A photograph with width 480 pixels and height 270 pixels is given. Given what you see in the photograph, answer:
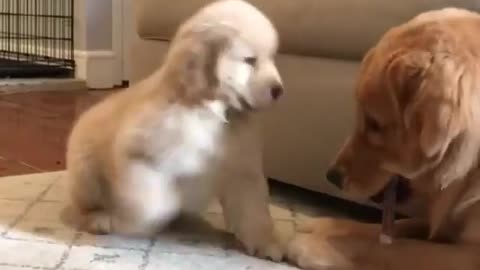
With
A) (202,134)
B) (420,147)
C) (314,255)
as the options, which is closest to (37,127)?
(202,134)

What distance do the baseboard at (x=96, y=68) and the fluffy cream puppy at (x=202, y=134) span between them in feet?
7.90

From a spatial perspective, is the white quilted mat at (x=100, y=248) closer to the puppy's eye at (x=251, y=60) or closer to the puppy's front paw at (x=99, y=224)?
the puppy's front paw at (x=99, y=224)

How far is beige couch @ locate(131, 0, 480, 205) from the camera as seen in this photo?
4.99 feet

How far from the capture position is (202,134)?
135 centimetres

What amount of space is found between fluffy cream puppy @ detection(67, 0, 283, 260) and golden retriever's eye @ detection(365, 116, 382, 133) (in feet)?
0.61

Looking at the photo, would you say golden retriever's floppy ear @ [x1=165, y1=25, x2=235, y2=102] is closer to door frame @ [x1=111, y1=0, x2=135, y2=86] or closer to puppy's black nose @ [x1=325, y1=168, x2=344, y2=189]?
puppy's black nose @ [x1=325, y1=168, x2=344, y2=189]

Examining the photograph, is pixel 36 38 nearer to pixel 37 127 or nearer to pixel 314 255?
pixel 37 127

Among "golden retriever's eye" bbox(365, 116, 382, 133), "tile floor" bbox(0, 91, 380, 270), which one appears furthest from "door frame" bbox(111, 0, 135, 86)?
"golden retriever's eye" bbox(365, 116, 382, 133)

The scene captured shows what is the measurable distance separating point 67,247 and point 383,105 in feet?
1.96

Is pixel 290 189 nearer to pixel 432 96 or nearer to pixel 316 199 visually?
pixel 316 199

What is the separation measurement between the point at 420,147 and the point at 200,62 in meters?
0.39

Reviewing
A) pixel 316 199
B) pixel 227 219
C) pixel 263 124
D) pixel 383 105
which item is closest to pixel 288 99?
pixel 263 124

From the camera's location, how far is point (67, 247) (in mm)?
1404

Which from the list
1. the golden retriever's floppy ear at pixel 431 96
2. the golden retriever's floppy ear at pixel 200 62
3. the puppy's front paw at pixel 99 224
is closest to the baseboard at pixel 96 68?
the puppy's front paw at pixel 99 224
